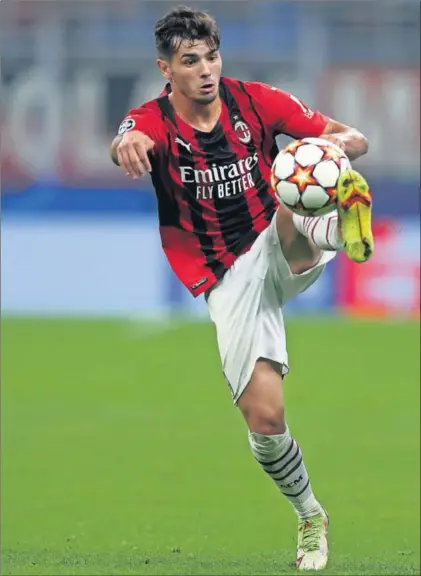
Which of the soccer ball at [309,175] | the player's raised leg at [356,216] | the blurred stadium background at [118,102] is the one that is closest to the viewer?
the player's raised leg at [356,216]

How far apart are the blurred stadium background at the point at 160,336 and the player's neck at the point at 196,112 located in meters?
2.09

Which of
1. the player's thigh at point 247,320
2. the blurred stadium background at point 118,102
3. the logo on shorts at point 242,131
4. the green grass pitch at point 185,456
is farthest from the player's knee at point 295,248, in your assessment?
the blurred stadium background at point 118,102

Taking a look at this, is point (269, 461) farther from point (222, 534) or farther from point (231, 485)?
point (231, 485)

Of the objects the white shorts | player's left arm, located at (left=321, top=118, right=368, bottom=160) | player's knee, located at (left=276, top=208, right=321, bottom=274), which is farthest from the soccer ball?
the white shorts

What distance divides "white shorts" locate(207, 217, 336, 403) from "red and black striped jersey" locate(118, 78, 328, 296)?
9 cm

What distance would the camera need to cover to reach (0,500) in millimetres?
8805

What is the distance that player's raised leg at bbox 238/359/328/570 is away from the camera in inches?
248

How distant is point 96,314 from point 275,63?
248 inches

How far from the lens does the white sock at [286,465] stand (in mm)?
6355

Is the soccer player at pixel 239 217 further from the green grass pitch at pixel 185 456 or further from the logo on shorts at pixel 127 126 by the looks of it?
the green grass pitch at pixel 185 456

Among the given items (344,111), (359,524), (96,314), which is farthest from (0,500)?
(344,111)

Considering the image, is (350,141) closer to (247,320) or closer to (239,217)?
(239,217)

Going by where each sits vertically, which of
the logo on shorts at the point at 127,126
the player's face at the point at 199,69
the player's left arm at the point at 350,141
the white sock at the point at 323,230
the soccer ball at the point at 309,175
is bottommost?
the white sock at the point at 323,230

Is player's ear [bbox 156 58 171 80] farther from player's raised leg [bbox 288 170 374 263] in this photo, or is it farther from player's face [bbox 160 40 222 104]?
player's raised leg [bbox 288 170 374 263]
